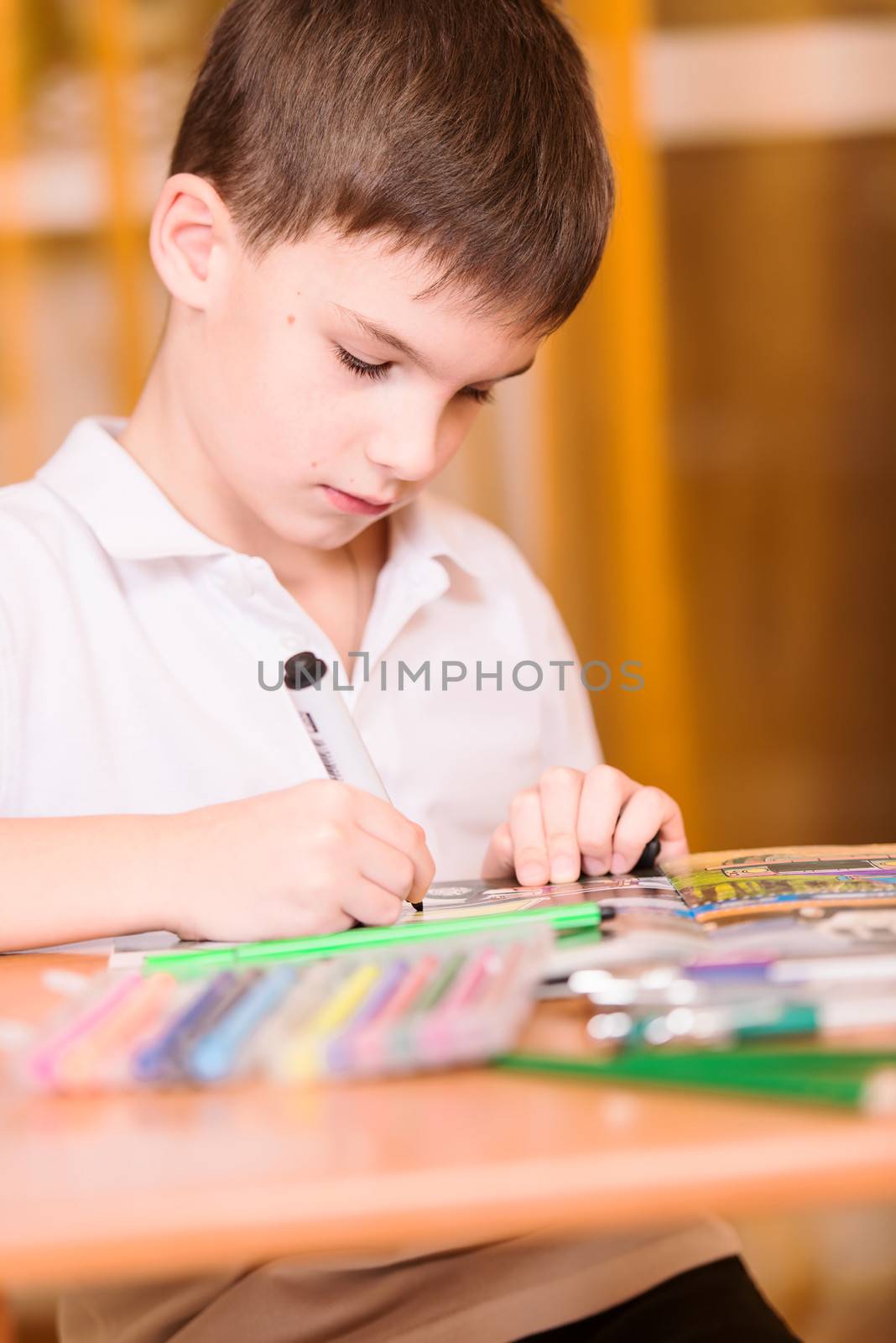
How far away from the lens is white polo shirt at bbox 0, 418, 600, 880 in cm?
71

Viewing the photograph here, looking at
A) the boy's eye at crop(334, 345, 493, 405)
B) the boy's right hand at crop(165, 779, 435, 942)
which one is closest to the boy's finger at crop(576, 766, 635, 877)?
the boy's right hand at crop(165, 779, 435, 942)

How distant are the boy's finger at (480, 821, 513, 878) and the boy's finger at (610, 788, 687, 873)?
0.18ft

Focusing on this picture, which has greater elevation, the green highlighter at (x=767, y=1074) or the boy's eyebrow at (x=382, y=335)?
the boy's eyebrow at (x=382, y=335)

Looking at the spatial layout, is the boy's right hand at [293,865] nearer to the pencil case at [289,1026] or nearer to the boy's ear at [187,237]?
the pencil case at [289,1026]

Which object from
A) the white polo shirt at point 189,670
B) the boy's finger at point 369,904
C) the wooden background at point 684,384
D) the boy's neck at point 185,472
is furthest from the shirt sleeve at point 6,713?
the wooden background at point 684,384

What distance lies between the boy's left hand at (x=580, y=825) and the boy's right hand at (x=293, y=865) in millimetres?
101

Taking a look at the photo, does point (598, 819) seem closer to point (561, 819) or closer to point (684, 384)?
point (561, 819)

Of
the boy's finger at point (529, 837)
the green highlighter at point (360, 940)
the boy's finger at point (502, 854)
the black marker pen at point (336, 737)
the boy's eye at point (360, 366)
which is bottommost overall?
the boy's finger at point (502, 854)

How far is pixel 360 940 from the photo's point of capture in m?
0.46

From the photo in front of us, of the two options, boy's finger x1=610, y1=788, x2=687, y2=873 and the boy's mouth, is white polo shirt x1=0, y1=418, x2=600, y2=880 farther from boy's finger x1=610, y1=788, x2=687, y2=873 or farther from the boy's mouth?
boy's finger x1=610, y1=788, x2=687, y2=873

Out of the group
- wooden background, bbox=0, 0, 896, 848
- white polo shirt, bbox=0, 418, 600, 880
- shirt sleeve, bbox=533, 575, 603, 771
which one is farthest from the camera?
wooden background, bbox=0, 0, 896, 848

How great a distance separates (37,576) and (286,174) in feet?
0.79

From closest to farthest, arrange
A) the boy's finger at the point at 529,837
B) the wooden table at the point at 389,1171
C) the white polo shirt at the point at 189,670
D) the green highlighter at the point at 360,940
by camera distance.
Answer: the wooden table at the point at 389,1171 → the green highlighter at the point at 360,940 → the boy's finger at the point at 529,837 → the white polo shirt at the point at 189,670

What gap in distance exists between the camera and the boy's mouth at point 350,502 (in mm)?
720
